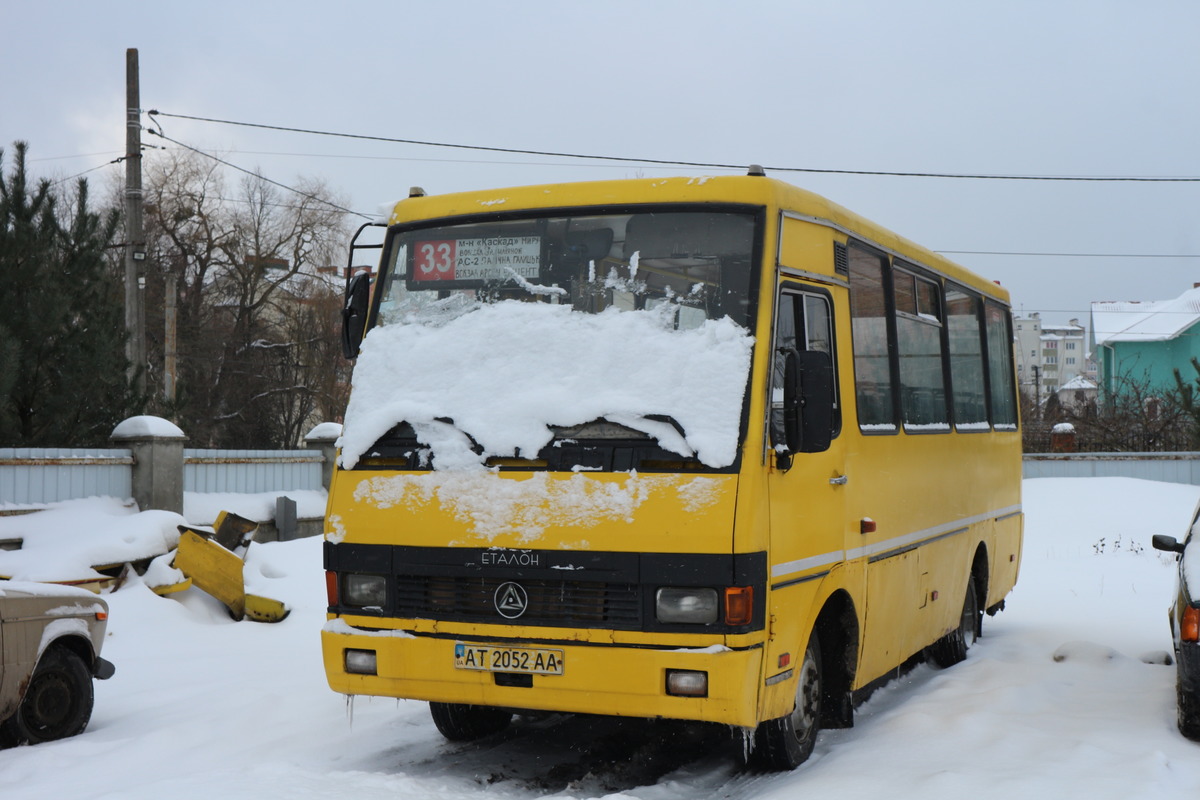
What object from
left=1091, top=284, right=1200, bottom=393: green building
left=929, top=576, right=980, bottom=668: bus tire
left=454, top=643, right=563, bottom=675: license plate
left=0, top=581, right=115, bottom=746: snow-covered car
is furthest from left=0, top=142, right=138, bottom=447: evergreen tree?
left=1091, top=284, right=1200, bottom=393: green building

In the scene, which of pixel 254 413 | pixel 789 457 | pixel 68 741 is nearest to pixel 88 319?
pixel 68 741

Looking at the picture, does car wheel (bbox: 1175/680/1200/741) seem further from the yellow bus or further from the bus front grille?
the bus front grille

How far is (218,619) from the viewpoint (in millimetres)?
12844

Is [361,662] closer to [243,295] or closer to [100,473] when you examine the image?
[100,473]

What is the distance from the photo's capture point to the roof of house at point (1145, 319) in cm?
6969

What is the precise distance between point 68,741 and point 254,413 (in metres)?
36.5

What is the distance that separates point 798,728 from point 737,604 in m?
1.30

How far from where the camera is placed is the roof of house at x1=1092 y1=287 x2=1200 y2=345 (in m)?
69.7

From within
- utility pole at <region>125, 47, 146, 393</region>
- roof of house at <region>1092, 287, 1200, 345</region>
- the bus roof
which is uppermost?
roof of house at <region>1092, 287, 1200, 345</region>

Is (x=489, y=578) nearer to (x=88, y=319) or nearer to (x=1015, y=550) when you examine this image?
(x=1015, y=550)

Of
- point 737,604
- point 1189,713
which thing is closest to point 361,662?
point 737,604

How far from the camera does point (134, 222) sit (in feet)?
66.3

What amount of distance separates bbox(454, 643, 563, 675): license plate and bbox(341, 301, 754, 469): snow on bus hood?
0.88 meters

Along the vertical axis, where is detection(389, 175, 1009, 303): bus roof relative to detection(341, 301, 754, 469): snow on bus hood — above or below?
above
